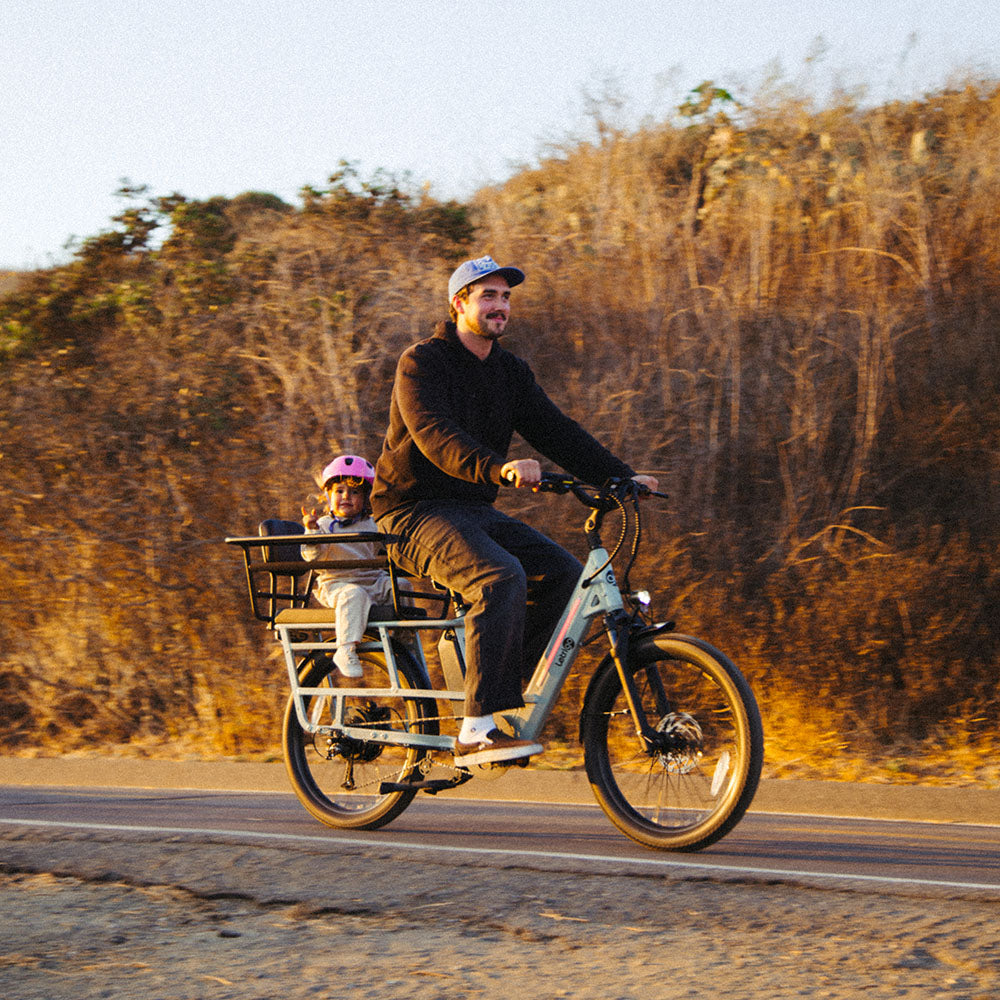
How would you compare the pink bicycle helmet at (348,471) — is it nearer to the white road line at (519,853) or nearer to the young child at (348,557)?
the young child at (348,557)

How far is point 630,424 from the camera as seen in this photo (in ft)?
33.8

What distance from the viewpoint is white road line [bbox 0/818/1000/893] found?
4.76 m

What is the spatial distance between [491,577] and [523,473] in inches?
22.5

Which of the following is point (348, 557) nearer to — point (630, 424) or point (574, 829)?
point (574, 829)

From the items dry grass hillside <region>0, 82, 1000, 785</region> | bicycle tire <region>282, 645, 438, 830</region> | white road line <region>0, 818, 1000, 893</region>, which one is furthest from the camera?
dry grass hillside <region>0, 82, 1000, 785</region>

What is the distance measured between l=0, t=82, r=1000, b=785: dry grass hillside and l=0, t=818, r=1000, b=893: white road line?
124 inches

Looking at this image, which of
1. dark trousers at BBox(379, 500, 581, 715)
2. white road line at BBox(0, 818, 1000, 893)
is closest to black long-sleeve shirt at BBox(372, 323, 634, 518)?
dark trousers at BBox(379, 500, 581, 715)

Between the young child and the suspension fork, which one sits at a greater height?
the young child

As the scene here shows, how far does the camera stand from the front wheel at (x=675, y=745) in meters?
5.04

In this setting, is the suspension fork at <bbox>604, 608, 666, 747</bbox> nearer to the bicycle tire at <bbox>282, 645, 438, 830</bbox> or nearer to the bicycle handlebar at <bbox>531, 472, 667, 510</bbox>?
the bicycle handlebar at <bbox>531, 472, 667, 510</bbox>

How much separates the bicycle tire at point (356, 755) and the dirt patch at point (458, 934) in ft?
2.36

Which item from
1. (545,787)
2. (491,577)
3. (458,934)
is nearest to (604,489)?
(491,577)

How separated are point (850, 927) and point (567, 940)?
857mm

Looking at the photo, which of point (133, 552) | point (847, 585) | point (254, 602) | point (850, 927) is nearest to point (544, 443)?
point (254, 602)
